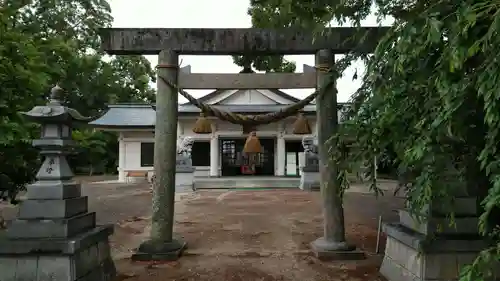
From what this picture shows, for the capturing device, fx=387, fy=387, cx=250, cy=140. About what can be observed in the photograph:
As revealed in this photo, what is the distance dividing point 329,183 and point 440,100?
3.84 meters

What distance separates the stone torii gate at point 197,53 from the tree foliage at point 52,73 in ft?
4.31

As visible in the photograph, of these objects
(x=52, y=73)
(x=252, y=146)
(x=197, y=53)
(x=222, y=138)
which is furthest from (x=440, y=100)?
(x=222, y=138)

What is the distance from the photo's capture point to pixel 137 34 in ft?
20.0

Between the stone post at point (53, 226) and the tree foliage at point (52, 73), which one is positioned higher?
the tree foliage at point (52, 73)

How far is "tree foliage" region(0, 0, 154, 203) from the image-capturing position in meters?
5.19

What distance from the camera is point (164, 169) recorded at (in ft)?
19.9

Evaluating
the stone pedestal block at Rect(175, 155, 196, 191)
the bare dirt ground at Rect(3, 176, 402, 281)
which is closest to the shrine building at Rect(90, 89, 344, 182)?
the stone pedestal block at Rect(175, 155, 196, 191)

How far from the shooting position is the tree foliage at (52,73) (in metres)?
5.19

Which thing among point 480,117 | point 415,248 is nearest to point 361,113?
point 480,117

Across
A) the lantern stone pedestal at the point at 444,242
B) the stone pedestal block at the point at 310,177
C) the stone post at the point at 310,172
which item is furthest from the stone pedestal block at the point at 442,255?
the stone pedestal block at the point at 310,177

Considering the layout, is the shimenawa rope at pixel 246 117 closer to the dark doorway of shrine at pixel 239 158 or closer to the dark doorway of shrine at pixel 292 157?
the dark doorway of shrine at pixel 292 157

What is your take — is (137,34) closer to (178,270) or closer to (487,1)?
(178,270)

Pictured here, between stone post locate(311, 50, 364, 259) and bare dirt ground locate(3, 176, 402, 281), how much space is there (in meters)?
0.23

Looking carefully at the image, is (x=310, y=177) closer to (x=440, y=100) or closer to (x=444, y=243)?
(x=444, y=243)
